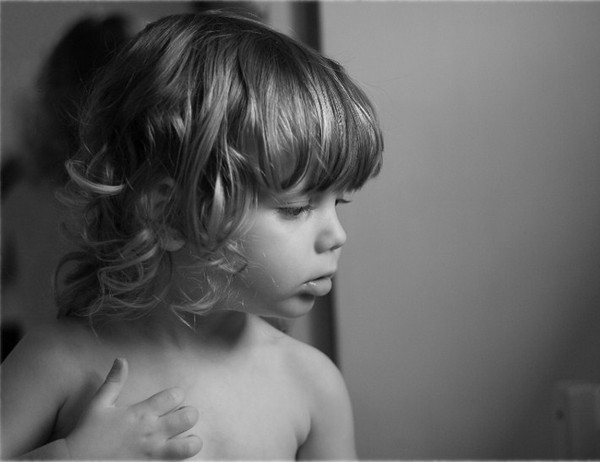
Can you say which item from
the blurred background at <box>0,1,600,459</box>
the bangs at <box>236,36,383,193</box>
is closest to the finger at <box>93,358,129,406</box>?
the bangs at <box>236,36,383,193</box>

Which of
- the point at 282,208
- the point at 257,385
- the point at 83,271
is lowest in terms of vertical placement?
the point at 257,385

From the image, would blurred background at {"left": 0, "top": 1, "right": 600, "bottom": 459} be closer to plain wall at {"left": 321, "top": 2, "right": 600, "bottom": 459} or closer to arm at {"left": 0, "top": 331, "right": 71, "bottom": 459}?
plain wall at {"left": 321, "top": 2, "right": 600, "bottom": 459}

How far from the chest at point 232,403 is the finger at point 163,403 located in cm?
6

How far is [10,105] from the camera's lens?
0.93 m

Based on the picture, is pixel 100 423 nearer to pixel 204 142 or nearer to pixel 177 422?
pixel 177 422

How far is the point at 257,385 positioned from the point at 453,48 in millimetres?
511

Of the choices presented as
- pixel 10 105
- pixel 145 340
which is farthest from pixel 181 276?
pixel 10 105

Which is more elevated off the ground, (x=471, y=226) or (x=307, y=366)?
(x=471, y=226)

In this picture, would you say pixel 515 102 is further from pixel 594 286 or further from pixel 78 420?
pixel 78 420

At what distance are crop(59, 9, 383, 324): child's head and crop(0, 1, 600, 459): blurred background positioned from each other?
0.28m

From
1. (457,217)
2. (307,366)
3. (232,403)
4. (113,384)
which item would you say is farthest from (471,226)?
(113,384)

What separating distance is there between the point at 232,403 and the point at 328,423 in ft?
0.44

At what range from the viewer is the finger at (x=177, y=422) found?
603 millimetres

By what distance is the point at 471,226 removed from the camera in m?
0.90
